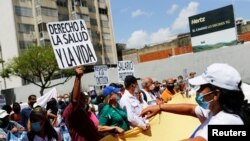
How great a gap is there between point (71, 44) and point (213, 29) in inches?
2120

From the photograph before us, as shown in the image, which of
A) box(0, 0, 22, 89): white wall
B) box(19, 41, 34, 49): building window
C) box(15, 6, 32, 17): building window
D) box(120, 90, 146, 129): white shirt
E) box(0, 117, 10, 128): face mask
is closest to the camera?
box(120, 90, 146, 129): white shirt

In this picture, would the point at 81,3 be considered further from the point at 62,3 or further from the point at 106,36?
the point at 106,36

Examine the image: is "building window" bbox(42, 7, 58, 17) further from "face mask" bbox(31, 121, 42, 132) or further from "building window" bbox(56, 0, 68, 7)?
"face mask" bbox(31, 121, 42, 132)

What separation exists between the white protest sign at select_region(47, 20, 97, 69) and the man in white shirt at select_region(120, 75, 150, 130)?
0.69m

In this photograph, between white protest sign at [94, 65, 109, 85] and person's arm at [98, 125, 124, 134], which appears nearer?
person's arm at [98, 125, 124, 134]

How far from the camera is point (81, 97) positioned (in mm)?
5949

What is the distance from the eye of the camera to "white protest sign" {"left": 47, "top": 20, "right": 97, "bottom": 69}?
7051mm

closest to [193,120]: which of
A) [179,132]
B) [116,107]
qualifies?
[179,132]

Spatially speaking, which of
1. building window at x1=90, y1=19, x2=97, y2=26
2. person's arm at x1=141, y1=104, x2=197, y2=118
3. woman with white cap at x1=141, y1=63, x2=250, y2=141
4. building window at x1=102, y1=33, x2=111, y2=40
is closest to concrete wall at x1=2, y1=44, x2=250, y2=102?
person's arm at x1=141, y1=104, x2=197, y2=118

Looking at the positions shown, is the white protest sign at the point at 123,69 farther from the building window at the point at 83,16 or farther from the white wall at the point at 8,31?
the building window at the point at 83,16

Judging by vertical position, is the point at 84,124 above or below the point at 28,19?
below

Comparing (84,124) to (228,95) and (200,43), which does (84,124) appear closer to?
(228,95)

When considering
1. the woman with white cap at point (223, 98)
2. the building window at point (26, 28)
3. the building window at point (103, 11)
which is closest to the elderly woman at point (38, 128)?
the woman with white cap at point (223, 98)

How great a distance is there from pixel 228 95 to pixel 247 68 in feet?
101
